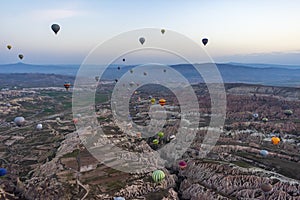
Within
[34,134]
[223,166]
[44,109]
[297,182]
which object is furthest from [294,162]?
[44,109]

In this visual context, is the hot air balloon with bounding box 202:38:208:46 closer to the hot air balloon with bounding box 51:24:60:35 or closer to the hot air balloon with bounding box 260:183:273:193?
the hot air balloon with bounding box 51:24:60:35

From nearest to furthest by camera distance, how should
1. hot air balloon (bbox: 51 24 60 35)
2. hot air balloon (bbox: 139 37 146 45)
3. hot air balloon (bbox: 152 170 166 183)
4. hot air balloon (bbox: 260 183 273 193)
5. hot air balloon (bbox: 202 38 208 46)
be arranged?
1. hot air balloon (bbox: 260 183 273 193)
2. hot air balloon (bbox: 152 170 166 183)
3. hot air balloon (bbox: 51 24 60 35)
4. hot air balloon (bbox: 139 37 146 45)
5. hot air balloon (bbox: 202 38 208 46)

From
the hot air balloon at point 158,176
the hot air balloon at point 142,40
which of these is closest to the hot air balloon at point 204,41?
the hot air balloon at point 142,40

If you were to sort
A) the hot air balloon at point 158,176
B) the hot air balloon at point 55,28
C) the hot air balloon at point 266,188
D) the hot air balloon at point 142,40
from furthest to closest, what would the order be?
1. the hot air balloon at point 142,40
2. the hot air balloon at point 55,28
3. the hot air balloon at point 158,176
4. the hot air balloon at point 266,188

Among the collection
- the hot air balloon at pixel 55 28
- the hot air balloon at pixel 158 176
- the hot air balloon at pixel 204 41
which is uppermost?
the hot air balloon at pixel 55 28

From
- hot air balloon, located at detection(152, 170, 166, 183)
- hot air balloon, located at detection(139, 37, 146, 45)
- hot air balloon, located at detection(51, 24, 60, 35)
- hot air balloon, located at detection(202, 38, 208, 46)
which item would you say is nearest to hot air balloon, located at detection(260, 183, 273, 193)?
hot air balloon, located at detection(152, 170, 166, 183)

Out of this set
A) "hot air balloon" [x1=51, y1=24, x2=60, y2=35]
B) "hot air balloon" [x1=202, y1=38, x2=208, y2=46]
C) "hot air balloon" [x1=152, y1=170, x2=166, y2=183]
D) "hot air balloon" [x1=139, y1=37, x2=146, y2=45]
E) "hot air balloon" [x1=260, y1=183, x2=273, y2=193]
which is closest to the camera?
"hot air balloon" [x1=260, y1=183, x2=273, y2=193]

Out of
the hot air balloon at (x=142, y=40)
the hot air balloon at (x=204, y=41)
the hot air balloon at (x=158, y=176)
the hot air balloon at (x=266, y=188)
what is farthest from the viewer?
the hot air balloon at (x=204, y=41)

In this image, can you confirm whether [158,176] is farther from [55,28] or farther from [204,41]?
[55,28]

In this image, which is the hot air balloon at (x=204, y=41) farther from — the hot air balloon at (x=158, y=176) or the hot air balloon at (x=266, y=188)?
the hot air balloon at (x=266, y=188)

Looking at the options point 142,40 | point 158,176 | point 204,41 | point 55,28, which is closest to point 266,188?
point 158,176

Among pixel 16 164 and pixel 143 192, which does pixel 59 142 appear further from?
pixel 143 192
